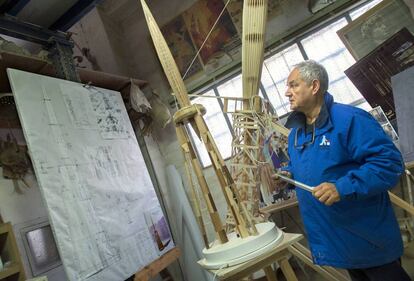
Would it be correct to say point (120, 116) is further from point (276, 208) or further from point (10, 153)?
point (276, 208)

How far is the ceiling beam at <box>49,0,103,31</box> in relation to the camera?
2965 mm

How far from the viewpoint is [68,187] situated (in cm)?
256

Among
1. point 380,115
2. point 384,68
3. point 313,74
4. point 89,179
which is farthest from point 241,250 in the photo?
point 384,68

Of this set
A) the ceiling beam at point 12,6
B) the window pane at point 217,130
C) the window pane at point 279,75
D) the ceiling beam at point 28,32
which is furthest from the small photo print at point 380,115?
the ceiling beam at point 12,6

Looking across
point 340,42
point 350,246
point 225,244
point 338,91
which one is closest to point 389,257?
point 350,246

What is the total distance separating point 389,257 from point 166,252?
249 cm

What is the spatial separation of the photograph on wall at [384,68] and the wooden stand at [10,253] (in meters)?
3.95

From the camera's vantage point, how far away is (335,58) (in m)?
3.96

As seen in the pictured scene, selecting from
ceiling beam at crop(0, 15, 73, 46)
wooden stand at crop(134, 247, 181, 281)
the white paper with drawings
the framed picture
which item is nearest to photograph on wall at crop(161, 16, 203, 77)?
the white paper with drawings

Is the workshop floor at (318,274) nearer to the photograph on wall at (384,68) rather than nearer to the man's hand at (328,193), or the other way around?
the photograph on wall at (384,68)

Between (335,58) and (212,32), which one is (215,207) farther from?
(212,32)

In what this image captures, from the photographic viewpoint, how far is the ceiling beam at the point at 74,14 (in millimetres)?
2965

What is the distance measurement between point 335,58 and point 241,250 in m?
3.38

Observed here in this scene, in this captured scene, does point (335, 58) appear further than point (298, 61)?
No
